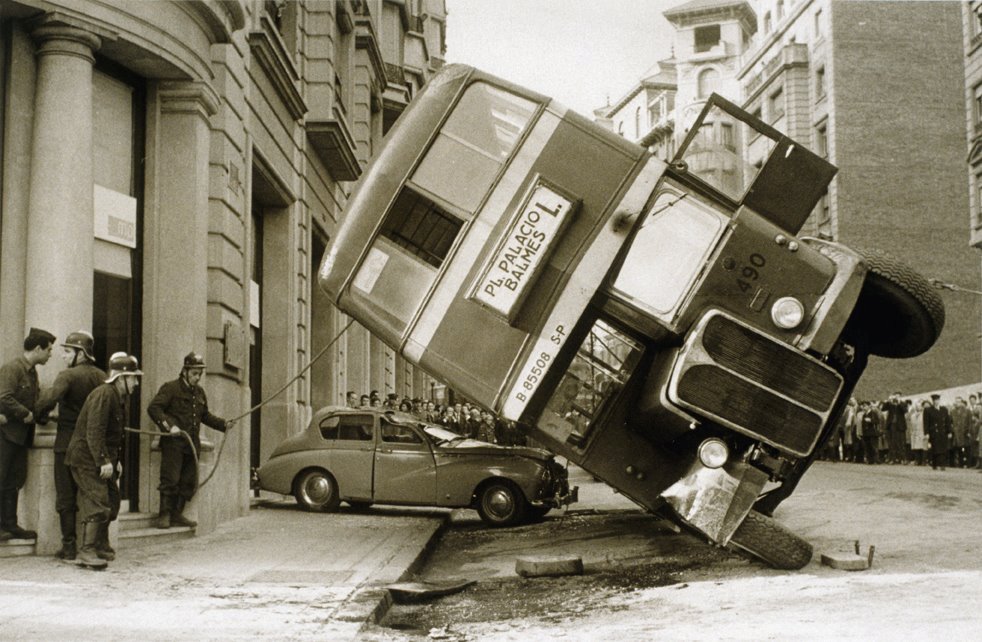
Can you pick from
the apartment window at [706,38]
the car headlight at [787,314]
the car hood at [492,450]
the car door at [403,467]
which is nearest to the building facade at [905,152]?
the apartment window at [706,38]

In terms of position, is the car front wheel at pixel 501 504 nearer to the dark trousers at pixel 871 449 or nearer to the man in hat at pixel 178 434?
the man in hat at pixel 178 434

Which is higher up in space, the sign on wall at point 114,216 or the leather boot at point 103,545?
the sign on wall at point 114,216

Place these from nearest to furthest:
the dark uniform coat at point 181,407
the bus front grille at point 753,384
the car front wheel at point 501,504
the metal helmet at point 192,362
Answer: the bus front grille at point 753,384 < the dark uniform coat at point 181,407 < the metal helmet at point 192,362 < the car front wheel at point 501,504

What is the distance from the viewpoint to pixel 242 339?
48.1 feet

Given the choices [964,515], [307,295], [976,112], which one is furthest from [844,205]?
[964,515]

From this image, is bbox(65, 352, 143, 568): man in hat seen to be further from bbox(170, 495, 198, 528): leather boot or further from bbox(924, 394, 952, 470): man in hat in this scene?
bbox(924, 394, 952, 470): man in hat

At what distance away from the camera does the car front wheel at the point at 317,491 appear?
15758 mm

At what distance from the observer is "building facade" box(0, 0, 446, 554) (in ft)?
35.1

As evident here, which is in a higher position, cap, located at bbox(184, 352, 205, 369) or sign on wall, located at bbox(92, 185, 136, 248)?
sign on wall, located at bbox(92, 185, 136, 248)

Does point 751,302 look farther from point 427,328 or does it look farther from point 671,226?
point 427,328

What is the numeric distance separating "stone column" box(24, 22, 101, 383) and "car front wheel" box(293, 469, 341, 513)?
213 inches

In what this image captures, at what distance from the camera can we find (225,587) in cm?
884

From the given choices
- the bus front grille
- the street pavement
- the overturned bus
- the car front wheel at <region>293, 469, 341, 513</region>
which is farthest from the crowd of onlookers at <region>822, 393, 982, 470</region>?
the bus front grille

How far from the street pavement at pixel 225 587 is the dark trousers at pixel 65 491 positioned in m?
0.45
